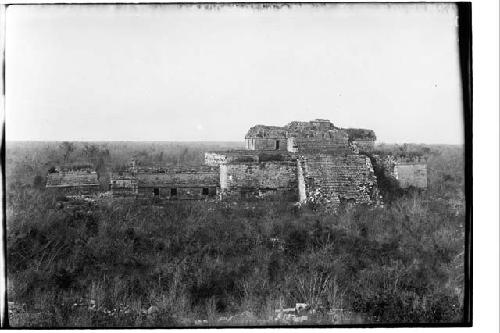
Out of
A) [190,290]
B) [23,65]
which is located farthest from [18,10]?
[190,290]

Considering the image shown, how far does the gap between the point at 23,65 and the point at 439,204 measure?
591 cm

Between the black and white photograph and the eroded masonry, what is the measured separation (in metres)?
0.04

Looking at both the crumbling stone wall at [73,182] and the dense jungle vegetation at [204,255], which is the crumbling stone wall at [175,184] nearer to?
the dense jungle vegetation at [204,255]

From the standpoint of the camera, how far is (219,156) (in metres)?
8.88

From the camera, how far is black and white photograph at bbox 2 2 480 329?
8648 mm

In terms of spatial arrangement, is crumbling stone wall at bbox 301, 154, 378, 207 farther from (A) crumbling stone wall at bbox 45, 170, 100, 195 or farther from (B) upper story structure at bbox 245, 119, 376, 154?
(A) crumbling stone wall at bbox 45, 170, 100, 195

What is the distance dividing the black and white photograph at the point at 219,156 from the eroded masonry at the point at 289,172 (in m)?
0.04

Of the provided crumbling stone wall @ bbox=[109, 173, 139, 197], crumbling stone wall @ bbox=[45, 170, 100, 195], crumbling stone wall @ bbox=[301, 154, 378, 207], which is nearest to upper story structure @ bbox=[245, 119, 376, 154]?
crumbling stone wall @ bbox=[301, 154, 378, 207]

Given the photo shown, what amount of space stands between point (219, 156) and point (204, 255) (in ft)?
4.47

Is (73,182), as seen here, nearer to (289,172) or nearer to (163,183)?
(163,183)

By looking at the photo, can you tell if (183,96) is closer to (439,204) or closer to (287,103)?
(287,103)

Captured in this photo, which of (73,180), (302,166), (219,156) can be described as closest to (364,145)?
(302,166)

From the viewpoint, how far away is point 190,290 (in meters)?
8.76

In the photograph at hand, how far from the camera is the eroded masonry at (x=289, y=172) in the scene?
880cm
